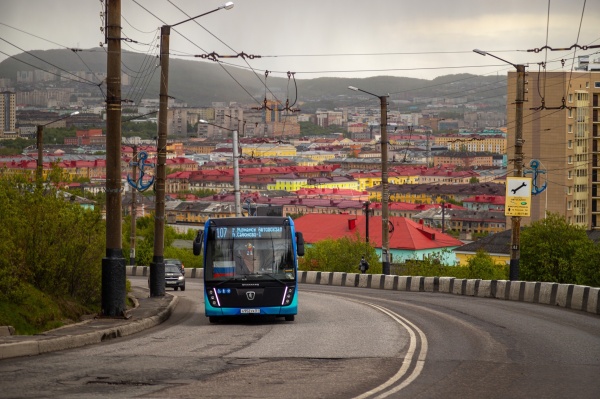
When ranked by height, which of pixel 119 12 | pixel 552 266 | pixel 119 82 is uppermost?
pixel 119 12

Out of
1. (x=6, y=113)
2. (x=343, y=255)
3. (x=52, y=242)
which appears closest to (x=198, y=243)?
(x=52, y=242)

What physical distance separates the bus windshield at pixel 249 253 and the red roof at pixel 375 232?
98877 mm

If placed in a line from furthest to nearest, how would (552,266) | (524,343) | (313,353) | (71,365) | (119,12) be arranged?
(552,266), (119,12), (524,343), (313,353), (71,365)

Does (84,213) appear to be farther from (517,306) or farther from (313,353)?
(517,306)

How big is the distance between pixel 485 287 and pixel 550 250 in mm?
45841

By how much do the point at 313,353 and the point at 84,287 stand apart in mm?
9809

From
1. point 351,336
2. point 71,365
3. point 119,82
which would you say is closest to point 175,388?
point 71,365

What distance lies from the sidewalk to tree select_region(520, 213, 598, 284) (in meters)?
57.2

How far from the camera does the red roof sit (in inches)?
5020

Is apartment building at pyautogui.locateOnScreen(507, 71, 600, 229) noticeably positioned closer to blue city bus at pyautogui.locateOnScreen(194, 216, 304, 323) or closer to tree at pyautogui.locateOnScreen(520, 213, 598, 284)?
tree at pyautogui.locateOnScreen(520, 213, 598, 284)

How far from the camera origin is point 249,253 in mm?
24984

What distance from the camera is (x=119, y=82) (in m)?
22.9

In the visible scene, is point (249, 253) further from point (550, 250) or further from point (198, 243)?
point (550, 250)

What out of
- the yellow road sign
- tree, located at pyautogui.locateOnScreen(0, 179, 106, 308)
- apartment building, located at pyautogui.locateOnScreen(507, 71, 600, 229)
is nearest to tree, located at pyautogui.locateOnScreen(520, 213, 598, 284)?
the yellow road sign
